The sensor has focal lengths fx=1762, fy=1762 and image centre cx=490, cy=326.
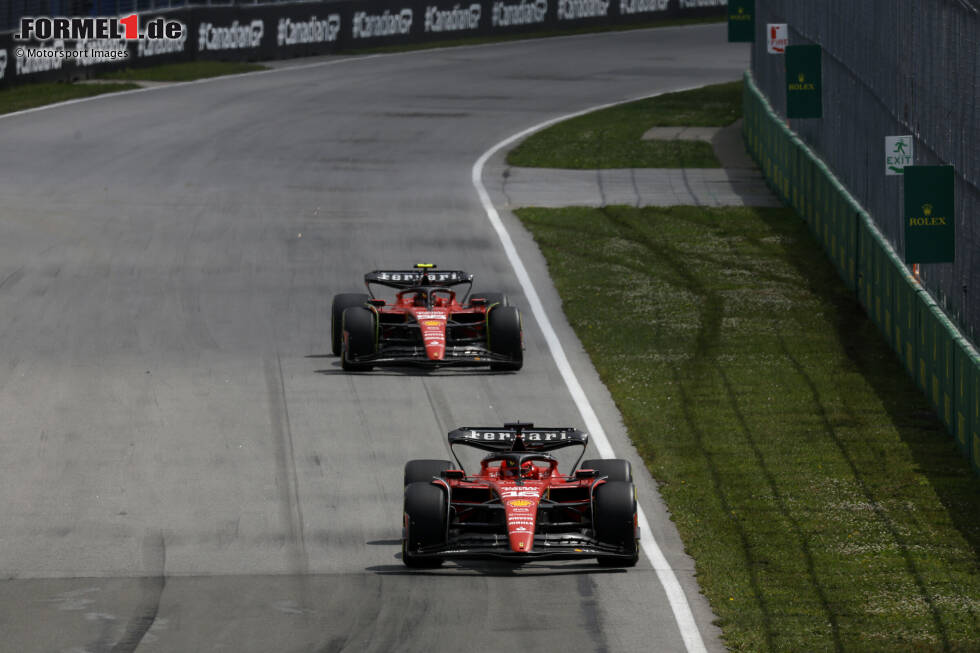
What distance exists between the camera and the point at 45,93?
46.9m

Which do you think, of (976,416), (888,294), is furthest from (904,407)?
(888,294)

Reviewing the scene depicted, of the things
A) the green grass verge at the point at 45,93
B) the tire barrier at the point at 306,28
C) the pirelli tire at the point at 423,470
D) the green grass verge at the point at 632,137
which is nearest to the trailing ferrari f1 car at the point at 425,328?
the pirelli tire at the point at 423,470

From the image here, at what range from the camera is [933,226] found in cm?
1814

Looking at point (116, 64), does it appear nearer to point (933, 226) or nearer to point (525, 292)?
point (525, 292)

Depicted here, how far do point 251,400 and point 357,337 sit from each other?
5.97 ft

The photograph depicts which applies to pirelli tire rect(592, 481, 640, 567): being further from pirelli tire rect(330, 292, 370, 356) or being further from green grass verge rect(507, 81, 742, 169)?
green grass verge rect(507, 81, 742, 169)

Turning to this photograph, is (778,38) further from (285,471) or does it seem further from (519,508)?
(519,508)

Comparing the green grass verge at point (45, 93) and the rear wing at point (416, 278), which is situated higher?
the green grass verge at point (45, 93)

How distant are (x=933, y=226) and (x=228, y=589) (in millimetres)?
8700

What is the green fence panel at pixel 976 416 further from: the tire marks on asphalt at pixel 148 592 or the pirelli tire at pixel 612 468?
the tire marks on asphalt at pixel 148 592

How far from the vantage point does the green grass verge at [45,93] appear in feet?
148

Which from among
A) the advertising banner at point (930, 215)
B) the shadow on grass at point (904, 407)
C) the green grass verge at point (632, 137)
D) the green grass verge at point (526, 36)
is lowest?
the shadow on grass at point (904, 407)

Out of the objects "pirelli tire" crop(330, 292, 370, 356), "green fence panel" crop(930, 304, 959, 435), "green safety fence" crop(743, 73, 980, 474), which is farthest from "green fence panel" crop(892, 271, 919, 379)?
"pirelli tire" crop(330, 292, 370, 356)

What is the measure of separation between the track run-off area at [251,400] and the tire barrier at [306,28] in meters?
5.54
